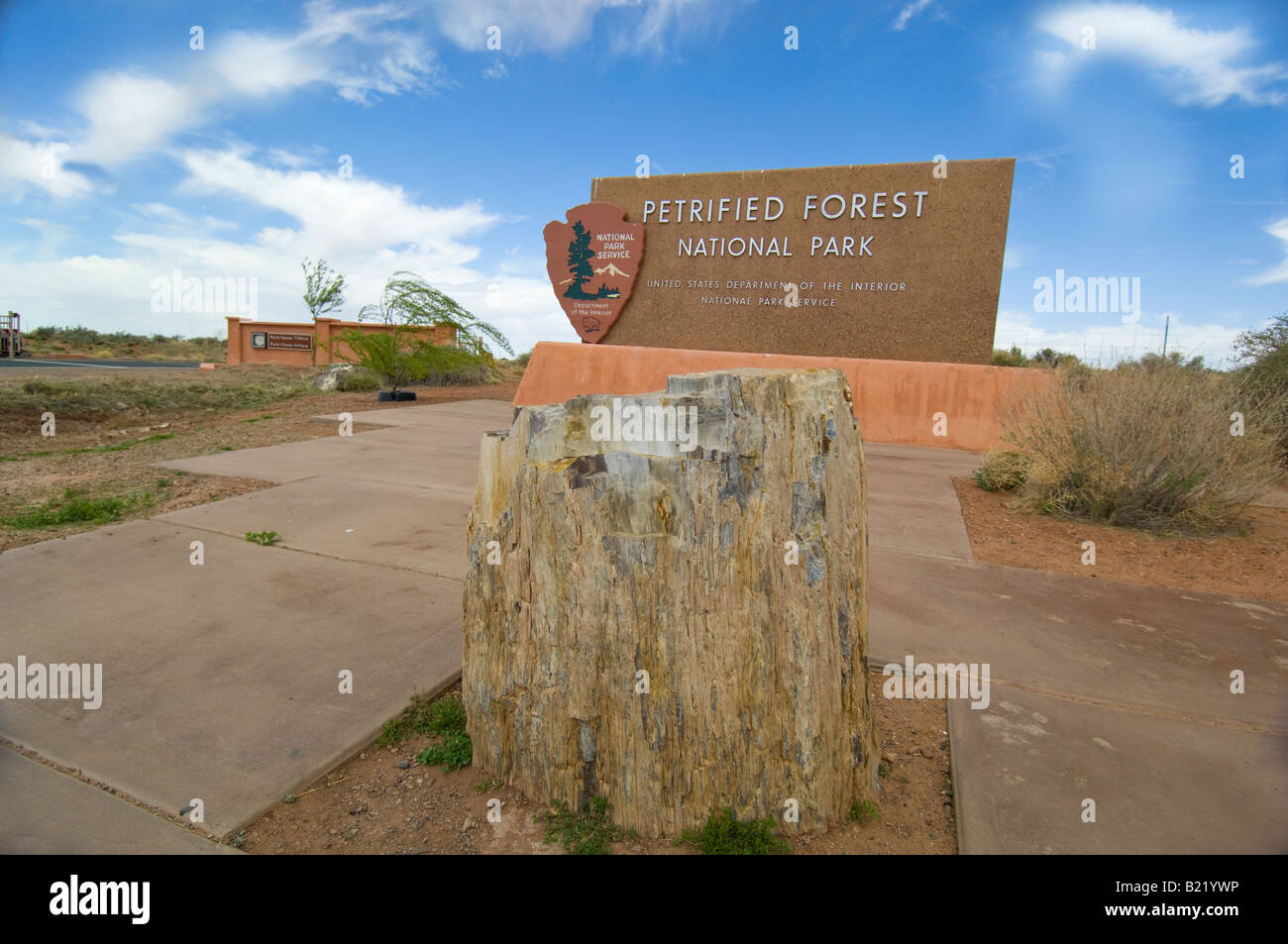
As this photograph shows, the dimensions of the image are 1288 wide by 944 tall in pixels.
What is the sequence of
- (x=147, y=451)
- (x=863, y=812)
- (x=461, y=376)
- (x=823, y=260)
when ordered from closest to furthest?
(x=863, y=812), (x=147, y=451), (x=823, y=260), (x=461, y=376)

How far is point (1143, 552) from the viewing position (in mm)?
5910

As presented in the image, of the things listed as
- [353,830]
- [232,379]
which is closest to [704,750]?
[353,830]

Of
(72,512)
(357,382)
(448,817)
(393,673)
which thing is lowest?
(448,817)

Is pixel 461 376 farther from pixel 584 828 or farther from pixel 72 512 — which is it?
pixel 584 828

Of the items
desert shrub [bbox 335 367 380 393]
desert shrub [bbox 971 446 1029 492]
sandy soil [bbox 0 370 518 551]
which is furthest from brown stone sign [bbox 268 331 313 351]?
desert shrub [bbox 971 446 1029 492]

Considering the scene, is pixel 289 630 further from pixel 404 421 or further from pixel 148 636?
pixel 404 421

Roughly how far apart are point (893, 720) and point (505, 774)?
5.63ft

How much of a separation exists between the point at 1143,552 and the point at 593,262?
11323 millimetres

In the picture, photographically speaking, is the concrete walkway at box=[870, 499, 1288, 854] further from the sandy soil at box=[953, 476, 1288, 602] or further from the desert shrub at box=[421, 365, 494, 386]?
the desert shrub at box=[421, 365, 494, 386]

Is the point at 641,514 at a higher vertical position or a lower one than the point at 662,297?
lower

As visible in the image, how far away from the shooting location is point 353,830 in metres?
2.39

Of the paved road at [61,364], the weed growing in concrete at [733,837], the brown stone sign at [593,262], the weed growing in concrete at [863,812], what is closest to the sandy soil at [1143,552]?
the weed growing in concrete at [863,812]

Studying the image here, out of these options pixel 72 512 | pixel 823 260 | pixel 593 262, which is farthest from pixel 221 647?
pixel 593 262

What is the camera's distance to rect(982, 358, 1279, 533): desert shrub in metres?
6.43
